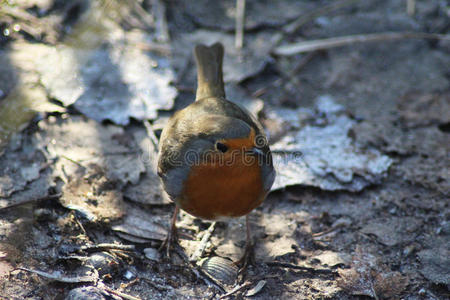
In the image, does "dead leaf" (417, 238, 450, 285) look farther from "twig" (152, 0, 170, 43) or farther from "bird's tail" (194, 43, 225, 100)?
"twig" (152, 0, 170, 43)

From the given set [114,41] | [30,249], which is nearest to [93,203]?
[30,249]

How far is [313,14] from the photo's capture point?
6.21m

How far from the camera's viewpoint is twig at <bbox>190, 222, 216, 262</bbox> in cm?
362

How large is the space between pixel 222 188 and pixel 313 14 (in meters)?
3.65

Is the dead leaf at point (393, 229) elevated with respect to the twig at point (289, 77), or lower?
lower

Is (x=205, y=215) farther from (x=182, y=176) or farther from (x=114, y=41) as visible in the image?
(x=114, y=41)

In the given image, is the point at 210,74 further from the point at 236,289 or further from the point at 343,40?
the point at 236,289

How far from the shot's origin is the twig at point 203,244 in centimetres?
362

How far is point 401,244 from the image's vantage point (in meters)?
3.73

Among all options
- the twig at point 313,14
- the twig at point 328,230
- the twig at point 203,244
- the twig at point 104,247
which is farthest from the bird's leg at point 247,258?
the twig at point 313,14

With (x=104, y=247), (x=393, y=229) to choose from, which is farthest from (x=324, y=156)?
(x=104, y=247)

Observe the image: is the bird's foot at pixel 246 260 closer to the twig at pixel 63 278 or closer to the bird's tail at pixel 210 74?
the twig at pixel 63 278

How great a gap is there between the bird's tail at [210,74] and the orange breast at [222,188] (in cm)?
129

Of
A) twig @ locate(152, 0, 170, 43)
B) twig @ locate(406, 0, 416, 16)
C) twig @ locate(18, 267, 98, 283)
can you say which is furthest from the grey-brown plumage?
twig @ locate(406, 0, 416, 16)
